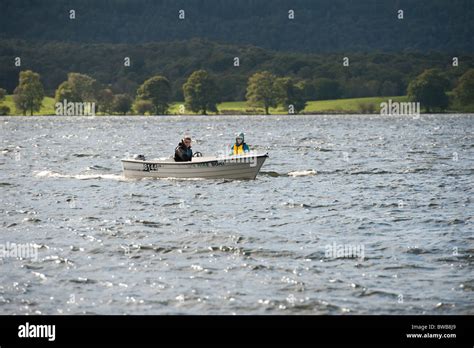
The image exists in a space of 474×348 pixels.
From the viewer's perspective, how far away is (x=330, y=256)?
23.5 metres

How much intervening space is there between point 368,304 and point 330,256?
480 cm

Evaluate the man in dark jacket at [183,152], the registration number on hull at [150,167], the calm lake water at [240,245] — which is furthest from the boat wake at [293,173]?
the registration number on hull at [150,167]

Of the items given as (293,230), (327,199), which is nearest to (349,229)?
(293,230)

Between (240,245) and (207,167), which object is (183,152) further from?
(240,245)

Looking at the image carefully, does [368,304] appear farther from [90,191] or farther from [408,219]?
[90,191]

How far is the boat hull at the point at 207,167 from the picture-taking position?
1635 inches

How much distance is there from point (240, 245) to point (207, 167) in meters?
16.7

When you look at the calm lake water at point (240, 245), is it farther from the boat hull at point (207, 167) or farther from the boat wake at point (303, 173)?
the boat wake at point (303, 173)

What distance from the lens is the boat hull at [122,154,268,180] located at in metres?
41.5

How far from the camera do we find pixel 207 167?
41719mm

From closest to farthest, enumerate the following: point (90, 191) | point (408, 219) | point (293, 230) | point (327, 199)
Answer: point (293, 230)
point (408, 219)
point (327, 199)
point (90, 191)

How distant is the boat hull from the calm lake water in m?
0.52

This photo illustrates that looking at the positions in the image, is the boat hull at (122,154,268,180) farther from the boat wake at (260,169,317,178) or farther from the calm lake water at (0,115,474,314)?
the boat wake at (260,169,317,178)
